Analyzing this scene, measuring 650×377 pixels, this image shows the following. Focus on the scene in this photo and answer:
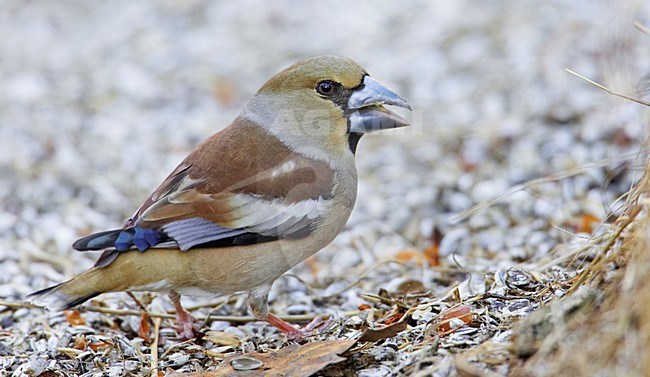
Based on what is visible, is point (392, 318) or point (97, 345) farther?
point (97, 345)

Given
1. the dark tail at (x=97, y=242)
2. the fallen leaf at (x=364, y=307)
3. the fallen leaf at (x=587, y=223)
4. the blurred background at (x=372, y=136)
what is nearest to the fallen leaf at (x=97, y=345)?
the dark tail at (x=97, y=242)

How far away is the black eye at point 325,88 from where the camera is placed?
4.03m

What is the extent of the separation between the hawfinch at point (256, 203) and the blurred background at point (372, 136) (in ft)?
3.34

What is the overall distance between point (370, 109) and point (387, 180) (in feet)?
7.16

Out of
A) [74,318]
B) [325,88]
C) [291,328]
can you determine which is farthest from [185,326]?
[325,88]

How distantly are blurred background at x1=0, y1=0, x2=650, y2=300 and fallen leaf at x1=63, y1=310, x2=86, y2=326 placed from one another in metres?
0.50

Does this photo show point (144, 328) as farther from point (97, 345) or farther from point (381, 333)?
point (381, 333)

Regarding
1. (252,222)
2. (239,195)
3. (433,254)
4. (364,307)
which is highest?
(239,195)

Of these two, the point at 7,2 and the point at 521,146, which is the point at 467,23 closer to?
the point at 521,146

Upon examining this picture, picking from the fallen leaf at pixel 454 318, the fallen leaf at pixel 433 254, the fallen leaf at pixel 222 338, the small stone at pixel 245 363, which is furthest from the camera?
the fallen leaf at pixel 433 254

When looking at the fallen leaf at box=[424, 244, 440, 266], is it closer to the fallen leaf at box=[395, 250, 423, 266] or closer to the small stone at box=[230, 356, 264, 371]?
the fallen leaf at box=[395, 250, 423, 266]

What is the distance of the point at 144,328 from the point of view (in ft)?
13.6

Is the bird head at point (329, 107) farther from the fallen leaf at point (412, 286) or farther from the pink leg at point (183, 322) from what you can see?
the pink leg at point (183, 322)

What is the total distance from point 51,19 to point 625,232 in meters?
7.73
